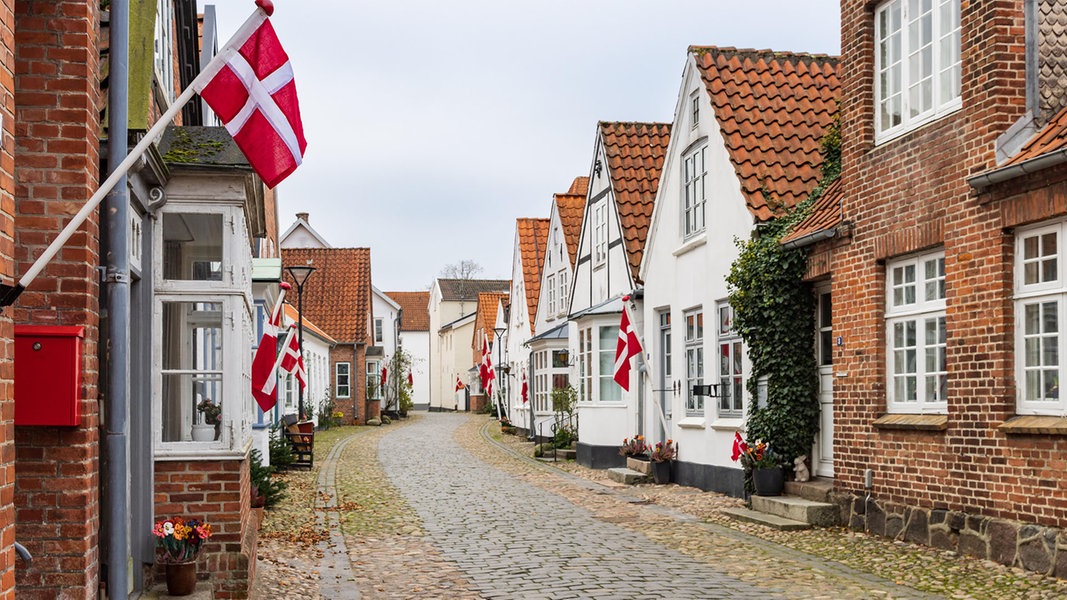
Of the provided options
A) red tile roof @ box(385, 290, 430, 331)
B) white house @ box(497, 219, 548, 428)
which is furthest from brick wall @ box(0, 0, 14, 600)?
red tile roof @ box(385, 290, 430, 331)

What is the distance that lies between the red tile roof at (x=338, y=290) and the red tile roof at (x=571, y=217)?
16.7 m

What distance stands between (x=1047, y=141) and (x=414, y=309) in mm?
82178

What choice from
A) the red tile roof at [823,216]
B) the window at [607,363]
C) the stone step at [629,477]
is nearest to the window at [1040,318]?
the red tile roof at [823,216]

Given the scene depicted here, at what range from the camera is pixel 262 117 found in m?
5.81

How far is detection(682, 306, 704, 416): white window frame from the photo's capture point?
58.7 ft

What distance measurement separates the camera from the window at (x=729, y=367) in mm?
16203

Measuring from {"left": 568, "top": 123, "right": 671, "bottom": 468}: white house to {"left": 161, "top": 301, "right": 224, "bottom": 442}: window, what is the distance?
13871 millimetres

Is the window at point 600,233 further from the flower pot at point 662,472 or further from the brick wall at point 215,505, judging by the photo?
the brick wall at point 215,505

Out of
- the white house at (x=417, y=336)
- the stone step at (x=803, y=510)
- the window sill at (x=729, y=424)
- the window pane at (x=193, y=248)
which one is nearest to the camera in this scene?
→ the window pane at (x=193, y=248)

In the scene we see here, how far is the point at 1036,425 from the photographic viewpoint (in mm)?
9453

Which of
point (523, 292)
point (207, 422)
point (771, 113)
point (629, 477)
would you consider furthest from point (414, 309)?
point (207, 422)

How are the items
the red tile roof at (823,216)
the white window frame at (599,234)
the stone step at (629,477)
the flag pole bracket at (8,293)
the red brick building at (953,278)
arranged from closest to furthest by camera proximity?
the flag pole bracket at (8,293) → the red brick building at (953,278) → the red tile roof at (823,216) → the stone step at (629,477) → the white window frame at (599,234)

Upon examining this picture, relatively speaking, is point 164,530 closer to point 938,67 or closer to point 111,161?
point 111,161

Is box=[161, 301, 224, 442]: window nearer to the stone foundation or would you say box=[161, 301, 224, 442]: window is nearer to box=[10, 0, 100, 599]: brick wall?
box=[10, 0, 100, 599]: brick wall
